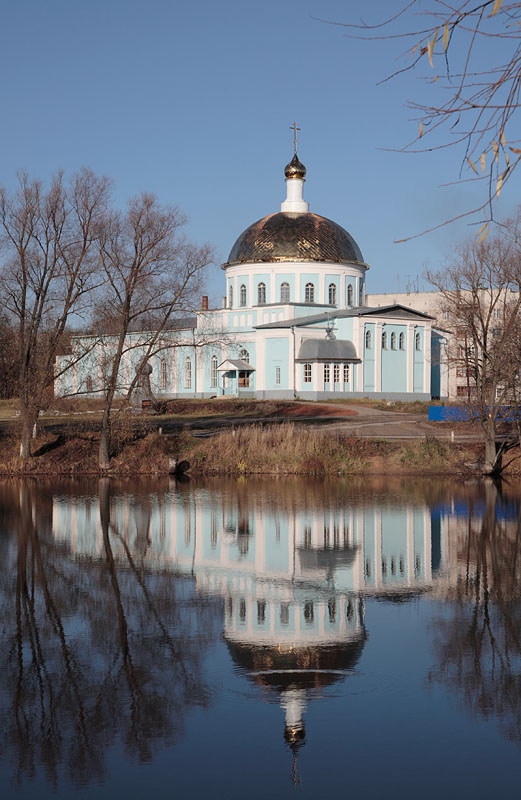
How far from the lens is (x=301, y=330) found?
64.6m

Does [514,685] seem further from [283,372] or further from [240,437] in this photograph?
[283,372]

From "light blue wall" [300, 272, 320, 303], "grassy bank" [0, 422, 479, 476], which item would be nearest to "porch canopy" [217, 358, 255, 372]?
"light blue wall" [300, 272, 320, 303]

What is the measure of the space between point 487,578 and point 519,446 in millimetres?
19466

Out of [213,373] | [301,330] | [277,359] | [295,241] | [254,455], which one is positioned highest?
[295,241]

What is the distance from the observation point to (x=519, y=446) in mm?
33844

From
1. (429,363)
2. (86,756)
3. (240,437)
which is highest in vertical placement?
(429,363)

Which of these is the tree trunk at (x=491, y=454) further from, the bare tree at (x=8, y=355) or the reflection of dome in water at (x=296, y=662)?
the reflection of dome in water at (x=296, y=662)

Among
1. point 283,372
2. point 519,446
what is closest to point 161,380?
point 283,372

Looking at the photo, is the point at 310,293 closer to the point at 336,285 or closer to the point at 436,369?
the point at 336,285

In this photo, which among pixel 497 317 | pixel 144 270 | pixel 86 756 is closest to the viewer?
pixel 86 756

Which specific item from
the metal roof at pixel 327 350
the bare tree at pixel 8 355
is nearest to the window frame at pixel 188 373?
the metal roof at pixel 327 350

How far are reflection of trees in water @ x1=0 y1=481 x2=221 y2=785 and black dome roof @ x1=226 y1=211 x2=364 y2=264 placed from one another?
175ft

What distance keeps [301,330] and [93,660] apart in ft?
179

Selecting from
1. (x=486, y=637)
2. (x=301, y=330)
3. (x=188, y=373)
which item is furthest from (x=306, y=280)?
(x=486, y=637)
